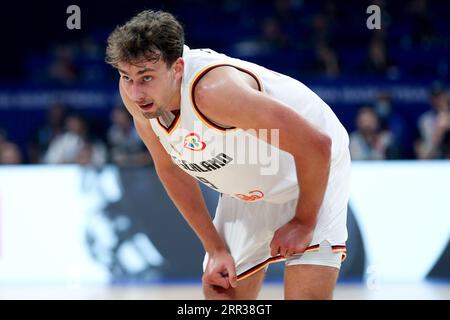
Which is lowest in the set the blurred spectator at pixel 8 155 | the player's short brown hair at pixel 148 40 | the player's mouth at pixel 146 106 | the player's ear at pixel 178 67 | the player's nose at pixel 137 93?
the blurred spectator at pixel 8 155

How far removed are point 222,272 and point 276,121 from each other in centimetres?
93

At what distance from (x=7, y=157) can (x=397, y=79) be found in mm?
5218

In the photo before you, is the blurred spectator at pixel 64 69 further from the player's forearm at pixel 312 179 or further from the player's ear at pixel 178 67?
the player's forearm at pixel 312 179

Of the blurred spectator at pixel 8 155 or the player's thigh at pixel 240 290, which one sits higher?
the player's thigh at pixel 240 290

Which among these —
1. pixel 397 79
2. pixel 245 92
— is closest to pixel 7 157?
pixel 397 79

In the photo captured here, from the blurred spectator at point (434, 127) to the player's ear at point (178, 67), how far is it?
5778 mm

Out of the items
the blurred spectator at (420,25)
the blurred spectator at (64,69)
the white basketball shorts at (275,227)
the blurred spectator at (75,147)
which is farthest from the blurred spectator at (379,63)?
the white basketball shorts at (275,227)

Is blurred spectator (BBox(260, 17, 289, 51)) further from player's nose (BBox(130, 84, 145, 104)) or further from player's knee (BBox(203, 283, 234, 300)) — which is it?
player's nose (BBox(130, 84, 145, 104))

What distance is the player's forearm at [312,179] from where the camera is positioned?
3.21m

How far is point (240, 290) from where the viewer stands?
379cm

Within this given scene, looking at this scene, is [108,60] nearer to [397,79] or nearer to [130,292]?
[130,292]

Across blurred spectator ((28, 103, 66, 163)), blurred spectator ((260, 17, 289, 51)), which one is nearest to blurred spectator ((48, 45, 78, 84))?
blurred spectator ((28, 103, 66, 163))

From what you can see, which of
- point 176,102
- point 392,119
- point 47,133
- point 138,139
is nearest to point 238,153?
point 176,102

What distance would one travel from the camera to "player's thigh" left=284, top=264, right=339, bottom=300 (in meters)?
3.45
